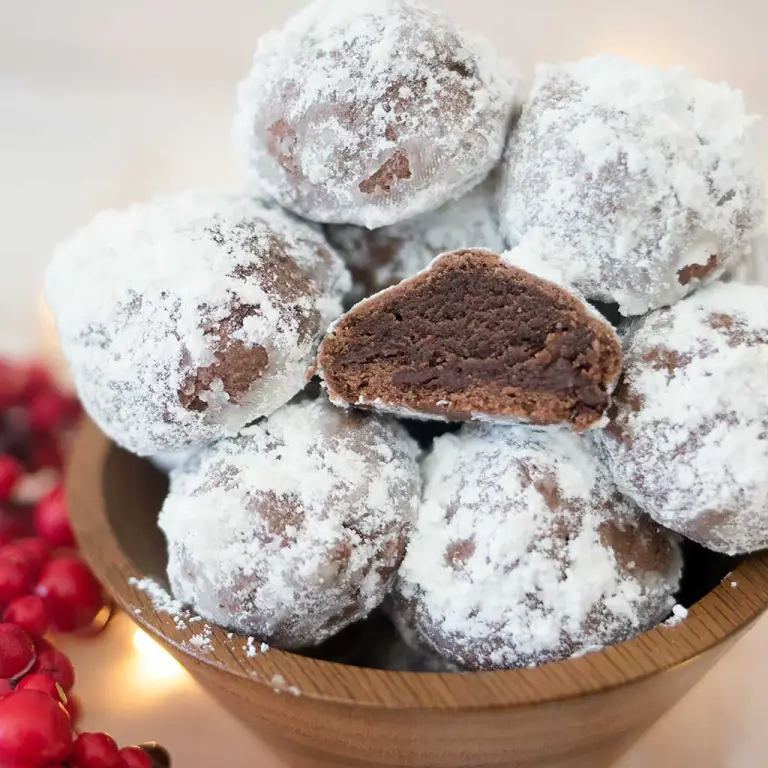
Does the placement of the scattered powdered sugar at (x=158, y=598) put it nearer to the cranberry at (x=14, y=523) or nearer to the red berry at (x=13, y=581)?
the red berry at (x=13, y=581)

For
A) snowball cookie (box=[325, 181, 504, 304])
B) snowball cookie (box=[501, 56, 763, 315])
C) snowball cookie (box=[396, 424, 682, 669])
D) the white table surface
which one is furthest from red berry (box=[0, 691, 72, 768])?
the white table surface

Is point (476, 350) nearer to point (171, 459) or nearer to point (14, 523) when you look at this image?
point (171, 459)

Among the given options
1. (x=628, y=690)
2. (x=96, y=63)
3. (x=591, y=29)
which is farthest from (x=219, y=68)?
(x=628, y=690)

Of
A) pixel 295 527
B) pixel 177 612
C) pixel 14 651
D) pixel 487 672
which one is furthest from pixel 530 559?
pixel 14 651

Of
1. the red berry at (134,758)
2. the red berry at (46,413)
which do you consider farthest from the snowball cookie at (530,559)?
the red berry at (46,413)

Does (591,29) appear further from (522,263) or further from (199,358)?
(199,358)

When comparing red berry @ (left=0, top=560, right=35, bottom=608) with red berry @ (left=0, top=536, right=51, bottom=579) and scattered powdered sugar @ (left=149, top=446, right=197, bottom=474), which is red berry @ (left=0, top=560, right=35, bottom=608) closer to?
red berry @ (left=0, top=536, right=51, bottom=579)
